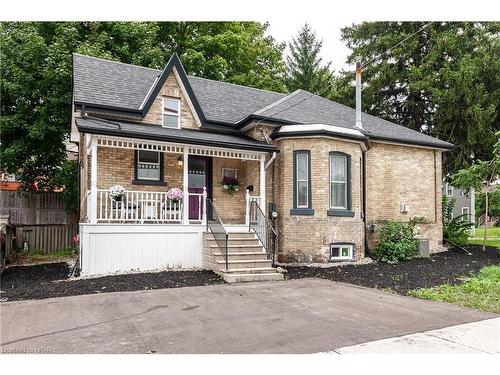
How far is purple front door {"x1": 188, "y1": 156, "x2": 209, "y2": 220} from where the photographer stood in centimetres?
1353

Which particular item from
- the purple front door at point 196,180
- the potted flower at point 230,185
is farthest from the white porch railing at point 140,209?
the potted flower at point 230,185

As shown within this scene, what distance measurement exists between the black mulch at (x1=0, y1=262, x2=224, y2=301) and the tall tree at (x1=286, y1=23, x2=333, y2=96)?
1192 inches

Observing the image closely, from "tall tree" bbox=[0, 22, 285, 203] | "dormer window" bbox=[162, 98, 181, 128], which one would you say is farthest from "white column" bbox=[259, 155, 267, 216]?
"tall tree" bbox=[0, 22, 285, 203]

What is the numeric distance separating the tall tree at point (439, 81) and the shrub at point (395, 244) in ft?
34.3

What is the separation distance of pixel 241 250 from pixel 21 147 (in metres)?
12.2

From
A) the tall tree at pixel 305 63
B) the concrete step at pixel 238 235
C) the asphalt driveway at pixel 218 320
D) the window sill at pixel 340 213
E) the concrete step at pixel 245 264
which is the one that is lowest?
the asphalt driveway at pixel 218 320

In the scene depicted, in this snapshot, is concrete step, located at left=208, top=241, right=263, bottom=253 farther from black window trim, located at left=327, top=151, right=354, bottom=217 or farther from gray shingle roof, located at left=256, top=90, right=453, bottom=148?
gray shingle roof, located at left=256, top=90, right=453, bottom=148

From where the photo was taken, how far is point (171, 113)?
43.7ft

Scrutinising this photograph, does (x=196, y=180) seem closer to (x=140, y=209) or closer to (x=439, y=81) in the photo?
(x=140, y=209)

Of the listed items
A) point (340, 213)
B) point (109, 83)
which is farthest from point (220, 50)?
point (340, 213)

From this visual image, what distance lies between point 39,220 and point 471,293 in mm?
16122

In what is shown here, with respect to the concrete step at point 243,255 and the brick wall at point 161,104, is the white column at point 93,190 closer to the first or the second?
the brick wall at point 161,104

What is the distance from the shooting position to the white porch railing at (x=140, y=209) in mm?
11070

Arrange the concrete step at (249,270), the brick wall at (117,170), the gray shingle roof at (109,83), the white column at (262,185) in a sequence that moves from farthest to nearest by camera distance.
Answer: the white column at (262,185) → the gray shingle roof at (109,83) → the brick wall at (117,170) → the concrete step at (249,270)
